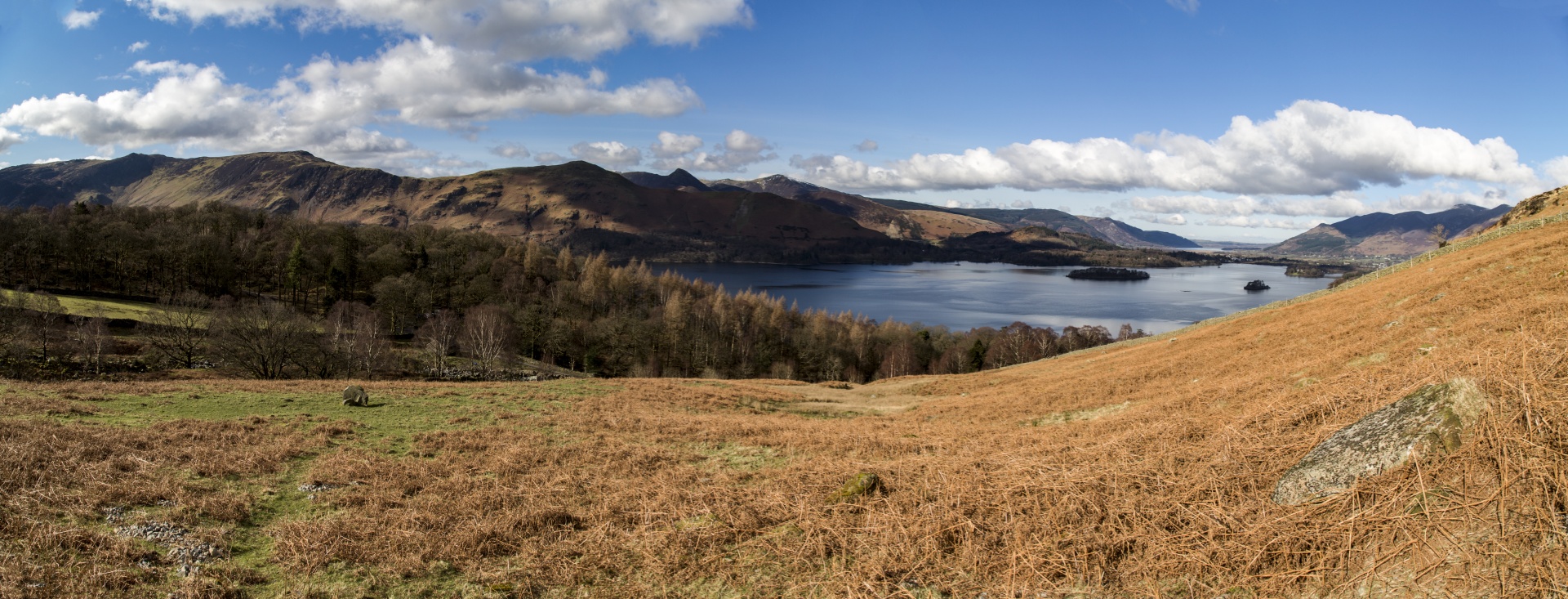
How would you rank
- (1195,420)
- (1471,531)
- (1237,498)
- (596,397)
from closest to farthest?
(1471,531)
(1237,498)
(1195,420)
(596,397)

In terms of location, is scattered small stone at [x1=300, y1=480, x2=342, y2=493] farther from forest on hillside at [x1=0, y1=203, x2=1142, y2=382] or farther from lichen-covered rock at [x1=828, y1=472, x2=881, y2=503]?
forest on hillside at [x1=0, y1=203, x2=1142, y2=382]

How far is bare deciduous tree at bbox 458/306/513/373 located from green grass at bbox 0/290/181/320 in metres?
Result: 21.2

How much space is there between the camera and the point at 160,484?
329 inches

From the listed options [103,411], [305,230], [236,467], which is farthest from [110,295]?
[236,467]

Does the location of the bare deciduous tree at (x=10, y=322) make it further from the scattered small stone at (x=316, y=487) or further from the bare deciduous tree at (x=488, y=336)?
the scattered small stone at (x=316, y=487)

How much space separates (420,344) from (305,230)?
112 feet

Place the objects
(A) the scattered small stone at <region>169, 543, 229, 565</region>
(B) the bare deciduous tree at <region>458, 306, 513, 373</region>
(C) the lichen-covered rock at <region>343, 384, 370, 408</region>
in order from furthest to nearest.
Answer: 1. (B) the bare deciduous tree at <region>458, 306, 513, 373</region>
2. (C) the lichen-covered rock at <region>343, 384, 370, 408</region>
3. (A) the scattered small stone at <region>169, 543, 229, 565</region>

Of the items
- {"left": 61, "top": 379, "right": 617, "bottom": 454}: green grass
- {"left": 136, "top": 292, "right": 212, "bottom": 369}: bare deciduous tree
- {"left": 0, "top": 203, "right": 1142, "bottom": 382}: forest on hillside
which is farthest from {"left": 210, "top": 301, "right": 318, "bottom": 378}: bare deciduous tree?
{"left": 61, "top": 379, "right": 617, "bottom": 454}: green grass

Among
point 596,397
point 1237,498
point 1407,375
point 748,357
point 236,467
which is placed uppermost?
point 1407,375

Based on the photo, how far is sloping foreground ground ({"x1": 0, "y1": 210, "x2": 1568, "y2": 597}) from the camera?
513 cm

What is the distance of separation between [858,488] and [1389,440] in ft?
16.9

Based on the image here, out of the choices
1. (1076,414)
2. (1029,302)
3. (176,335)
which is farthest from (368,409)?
(1029,302)

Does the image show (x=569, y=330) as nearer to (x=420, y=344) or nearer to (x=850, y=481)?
(x=420, y=344)

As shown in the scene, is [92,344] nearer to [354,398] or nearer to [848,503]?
[354,398]
